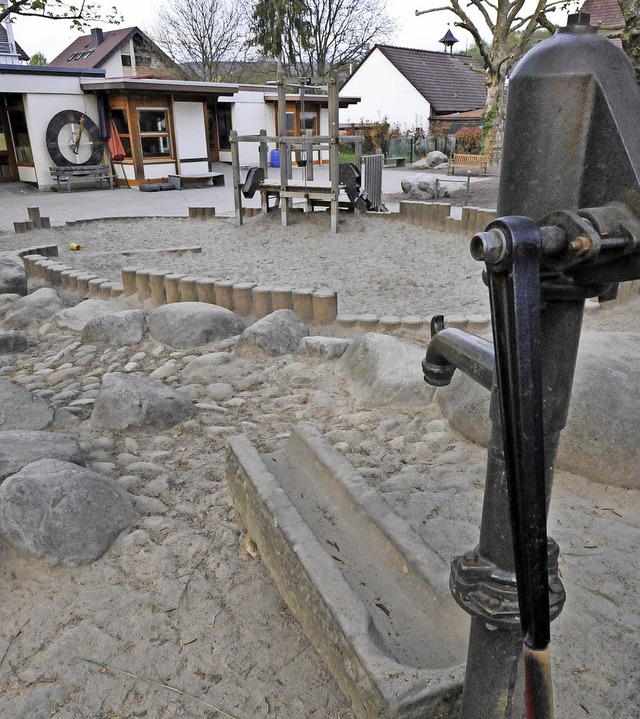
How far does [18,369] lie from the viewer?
13.4 ft

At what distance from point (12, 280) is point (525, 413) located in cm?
589

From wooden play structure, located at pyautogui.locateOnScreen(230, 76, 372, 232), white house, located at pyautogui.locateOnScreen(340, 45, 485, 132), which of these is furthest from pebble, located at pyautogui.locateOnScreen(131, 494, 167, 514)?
white house, located at pyautogui.locateOnScreen(340, 45, 485, 132)

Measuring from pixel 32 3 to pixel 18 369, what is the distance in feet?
29.6

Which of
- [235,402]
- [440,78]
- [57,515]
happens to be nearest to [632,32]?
[235,402]

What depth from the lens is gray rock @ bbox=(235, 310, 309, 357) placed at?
389cm

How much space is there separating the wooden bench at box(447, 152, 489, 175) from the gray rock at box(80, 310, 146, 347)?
614 inches

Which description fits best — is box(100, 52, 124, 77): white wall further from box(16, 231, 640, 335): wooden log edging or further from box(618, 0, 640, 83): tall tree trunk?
box(618, 0, 640, 83): tall tree trunk

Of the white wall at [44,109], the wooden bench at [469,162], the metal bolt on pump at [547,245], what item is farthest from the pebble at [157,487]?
the wooden bench at [469,162]

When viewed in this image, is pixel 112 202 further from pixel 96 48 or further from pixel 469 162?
pixel 96 48

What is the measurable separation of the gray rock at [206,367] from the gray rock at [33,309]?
72.8 inches

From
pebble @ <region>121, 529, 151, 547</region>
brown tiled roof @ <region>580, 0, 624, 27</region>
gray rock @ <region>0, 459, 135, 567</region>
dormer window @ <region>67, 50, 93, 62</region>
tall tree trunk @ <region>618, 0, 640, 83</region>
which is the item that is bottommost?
pebble @ <region>121, 529, 151, 547</region>

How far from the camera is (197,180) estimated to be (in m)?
17.9

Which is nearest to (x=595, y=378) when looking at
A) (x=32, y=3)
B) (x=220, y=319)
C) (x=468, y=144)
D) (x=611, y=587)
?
(x=611, y=587)

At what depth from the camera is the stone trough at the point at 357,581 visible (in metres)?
1.34
